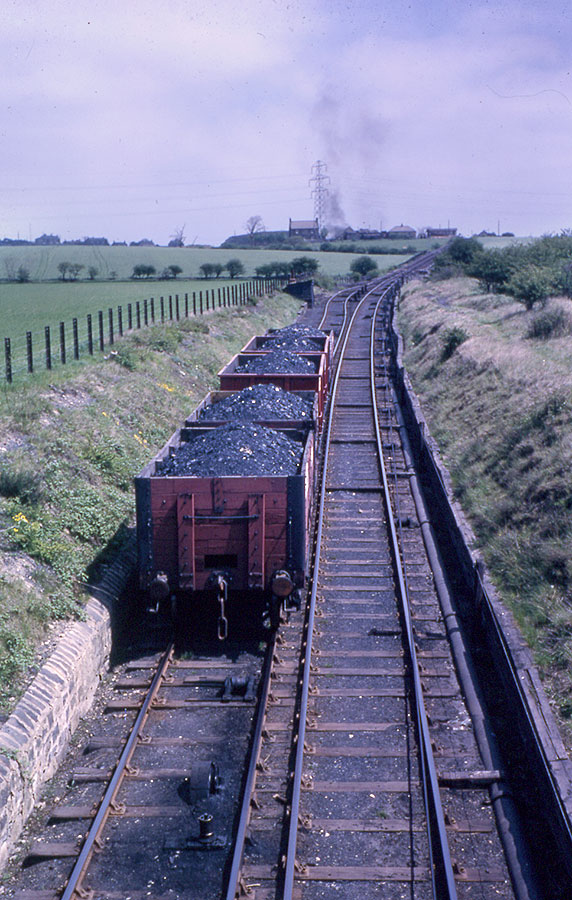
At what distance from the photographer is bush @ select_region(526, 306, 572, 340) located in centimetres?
2483

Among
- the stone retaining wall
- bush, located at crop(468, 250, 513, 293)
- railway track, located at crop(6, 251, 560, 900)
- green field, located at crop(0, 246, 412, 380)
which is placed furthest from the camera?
bush, located at crop(468, 250, 513, 293)

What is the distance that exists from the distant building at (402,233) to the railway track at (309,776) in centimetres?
16483

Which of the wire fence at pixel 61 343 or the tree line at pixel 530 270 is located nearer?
the wire fence at pixel 61 343

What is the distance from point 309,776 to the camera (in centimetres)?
706

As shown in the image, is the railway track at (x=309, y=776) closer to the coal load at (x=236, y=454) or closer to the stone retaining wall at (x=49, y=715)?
the stone retaining wall at (x=49, y=715)

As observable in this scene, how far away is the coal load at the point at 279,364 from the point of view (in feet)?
53.3

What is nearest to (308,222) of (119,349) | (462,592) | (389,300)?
(389,300)

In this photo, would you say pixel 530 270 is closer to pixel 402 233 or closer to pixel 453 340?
pixel 453 340

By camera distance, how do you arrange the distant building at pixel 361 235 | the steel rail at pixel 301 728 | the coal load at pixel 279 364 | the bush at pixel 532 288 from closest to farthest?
the steel rail at pixel 301 728
the coal load at pixel 279 364
the bush at pixel 532 288
the distant building at pixel 361 235

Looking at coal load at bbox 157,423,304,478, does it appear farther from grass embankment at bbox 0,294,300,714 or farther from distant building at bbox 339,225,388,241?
distant building at bbox 339,225,388,241

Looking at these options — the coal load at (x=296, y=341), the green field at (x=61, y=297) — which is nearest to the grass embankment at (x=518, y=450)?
the coal load at (x=296, y=341)

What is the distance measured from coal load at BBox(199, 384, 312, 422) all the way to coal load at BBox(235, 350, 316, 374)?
210cm

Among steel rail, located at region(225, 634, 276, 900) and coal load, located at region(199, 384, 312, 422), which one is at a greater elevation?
coal load, located at region(199, 384, 312, 422)

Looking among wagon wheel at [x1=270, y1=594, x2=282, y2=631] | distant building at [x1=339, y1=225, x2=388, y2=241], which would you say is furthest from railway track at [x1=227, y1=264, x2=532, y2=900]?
distant building at [x1=339, y1=225, x2=388, y2=241]
